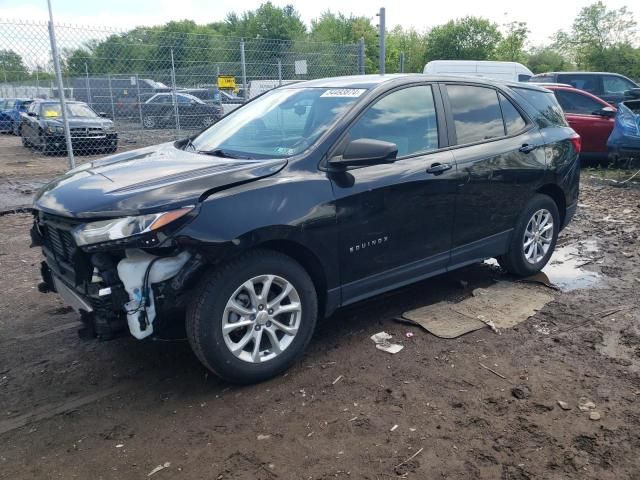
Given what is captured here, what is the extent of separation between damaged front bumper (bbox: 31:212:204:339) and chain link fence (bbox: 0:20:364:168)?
20.1 ft

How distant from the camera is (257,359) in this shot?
10.6ft

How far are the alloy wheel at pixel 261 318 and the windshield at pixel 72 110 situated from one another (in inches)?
502

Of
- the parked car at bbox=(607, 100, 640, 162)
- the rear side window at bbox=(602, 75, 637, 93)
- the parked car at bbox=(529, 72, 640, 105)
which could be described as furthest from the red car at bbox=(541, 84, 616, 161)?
the rear side window at bbox=(602, 75, 637, 93)

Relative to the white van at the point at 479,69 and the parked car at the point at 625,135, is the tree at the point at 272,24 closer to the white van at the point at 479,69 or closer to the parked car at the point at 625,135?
the white van at the point at 479,69

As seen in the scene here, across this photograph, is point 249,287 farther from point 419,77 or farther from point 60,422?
point 419,77

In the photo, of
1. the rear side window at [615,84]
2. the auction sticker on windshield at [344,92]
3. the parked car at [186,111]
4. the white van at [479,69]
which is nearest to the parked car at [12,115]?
the parked car at [186,111]

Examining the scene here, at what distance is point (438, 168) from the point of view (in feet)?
13.1

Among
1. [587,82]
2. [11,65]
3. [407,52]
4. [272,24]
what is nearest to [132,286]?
[11,65]

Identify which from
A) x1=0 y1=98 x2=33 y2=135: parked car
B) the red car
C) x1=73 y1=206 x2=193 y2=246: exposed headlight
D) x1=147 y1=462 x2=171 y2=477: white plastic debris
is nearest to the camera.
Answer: x1=147 y1=462 x2=171 y2=477: white plastic debris

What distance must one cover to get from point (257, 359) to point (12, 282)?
10.3 feet

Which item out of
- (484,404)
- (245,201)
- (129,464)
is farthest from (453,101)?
(129,464)

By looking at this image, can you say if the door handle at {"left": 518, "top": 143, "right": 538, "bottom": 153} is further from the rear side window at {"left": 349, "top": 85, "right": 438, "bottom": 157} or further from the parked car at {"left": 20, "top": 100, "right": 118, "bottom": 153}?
the parked car at {"left": 20, "top": 100, "right": 118, "bottom": 153}

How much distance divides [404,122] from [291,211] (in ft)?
4.19

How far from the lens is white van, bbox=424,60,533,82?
1578cm
